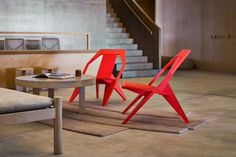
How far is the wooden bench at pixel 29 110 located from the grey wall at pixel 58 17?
639 cm

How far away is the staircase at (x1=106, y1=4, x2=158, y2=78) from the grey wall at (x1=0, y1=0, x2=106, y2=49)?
45cm

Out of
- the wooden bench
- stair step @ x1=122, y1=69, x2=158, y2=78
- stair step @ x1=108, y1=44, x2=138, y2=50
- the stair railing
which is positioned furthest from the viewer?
stair step @ x1=108, y1=44, x2=138, y2=50

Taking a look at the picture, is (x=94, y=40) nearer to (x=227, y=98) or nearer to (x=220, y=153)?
(x=227, y=98)

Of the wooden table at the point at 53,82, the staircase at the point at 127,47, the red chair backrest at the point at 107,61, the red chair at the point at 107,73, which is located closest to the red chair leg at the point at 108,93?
the red chair at the point at 107,73

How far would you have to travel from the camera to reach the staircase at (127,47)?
984cm

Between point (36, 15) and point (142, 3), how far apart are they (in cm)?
835

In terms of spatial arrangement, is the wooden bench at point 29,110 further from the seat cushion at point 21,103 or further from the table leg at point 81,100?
the table leg at point 81,100

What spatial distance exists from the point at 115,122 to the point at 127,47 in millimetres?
6577

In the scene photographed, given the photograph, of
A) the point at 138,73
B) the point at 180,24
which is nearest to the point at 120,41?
the point at 138,73

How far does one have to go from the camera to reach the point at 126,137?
3725 millimetres

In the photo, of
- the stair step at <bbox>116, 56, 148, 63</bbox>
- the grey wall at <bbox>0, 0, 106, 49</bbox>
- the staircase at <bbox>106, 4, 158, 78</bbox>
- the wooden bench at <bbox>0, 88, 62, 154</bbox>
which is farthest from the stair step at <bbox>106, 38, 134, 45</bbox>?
the wooden bench at <bbox>0, 88, 62, 154</bbox>

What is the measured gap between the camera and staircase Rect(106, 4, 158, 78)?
9.84 metres

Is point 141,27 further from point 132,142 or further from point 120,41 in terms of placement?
point 132,142

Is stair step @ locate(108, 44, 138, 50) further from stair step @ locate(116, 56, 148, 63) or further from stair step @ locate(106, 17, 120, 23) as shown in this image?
stair step @ locate(106, 17, 120, 23)
